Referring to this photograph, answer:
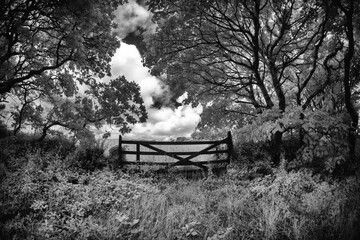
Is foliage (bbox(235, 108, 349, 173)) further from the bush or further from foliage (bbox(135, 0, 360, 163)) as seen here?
the bush

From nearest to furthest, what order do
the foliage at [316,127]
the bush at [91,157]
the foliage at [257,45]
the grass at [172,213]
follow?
the grass at [172,213] → the foliage at [316,127] → the foliage at [257,45] → the bush at [91,157]

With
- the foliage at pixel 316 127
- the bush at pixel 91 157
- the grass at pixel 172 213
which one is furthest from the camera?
the bush at pixel 91 157

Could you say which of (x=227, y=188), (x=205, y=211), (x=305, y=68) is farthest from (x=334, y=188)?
(x=305, y=68)

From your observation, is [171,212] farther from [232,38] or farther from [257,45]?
[232,38]

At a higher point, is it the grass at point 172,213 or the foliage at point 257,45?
the foliage at point 257,45

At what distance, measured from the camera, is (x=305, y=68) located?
11.9 meters

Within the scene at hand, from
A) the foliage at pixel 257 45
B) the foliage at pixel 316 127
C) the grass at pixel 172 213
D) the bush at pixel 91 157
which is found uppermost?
the foliage at pixel 257 45

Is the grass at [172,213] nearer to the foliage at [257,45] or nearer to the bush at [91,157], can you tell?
the foliage at [257,45]

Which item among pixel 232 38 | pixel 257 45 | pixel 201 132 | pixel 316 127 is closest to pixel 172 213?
pixel 316 127

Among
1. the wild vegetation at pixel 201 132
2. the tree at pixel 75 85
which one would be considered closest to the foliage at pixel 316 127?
the wild vegetation at pixel 201 132

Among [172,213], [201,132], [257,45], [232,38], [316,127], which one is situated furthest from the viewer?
[201,132]

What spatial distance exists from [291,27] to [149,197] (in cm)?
934

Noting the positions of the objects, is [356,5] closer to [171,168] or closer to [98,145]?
[171,168]

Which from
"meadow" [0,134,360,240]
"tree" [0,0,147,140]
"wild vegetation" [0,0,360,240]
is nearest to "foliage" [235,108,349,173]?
"wild vegetation" [0,0,360,240]
